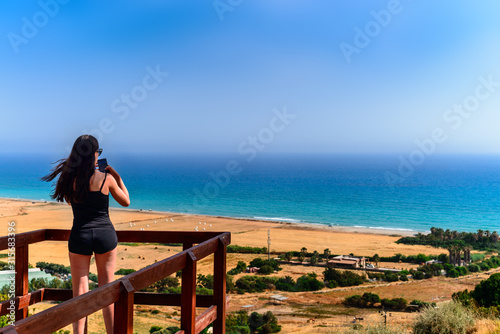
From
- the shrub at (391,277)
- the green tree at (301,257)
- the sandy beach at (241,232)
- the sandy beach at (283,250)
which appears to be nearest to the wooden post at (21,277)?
the sandy beach at (283,250)

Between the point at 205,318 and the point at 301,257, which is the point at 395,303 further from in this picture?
the point at 205,318

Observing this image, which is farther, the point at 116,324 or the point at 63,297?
the point at 63,297

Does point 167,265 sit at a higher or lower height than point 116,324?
higher

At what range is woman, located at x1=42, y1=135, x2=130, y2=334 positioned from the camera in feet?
8.95

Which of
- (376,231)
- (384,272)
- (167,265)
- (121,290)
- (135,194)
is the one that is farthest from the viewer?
(135,194)

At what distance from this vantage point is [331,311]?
57.0 feet

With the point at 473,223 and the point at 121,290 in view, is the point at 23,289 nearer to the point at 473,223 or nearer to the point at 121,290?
the point at 121,290

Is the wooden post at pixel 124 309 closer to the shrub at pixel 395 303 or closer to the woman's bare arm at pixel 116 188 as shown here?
the woman's bare arm at pixel 116 188

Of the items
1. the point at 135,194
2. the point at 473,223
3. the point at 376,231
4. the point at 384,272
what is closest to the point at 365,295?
the point at 384,272

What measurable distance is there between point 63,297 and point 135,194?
7232 cm

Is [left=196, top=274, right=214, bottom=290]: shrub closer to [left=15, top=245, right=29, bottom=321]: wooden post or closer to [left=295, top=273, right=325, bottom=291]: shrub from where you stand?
[left=295, top=273, right=325, bottom=291]: shrub

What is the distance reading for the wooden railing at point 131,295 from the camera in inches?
61.7

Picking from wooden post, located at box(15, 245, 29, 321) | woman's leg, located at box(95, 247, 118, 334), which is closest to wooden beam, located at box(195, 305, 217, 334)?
woman's leg, located at box(95, 247, 118, 334)

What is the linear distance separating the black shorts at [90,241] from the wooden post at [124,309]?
87cm
